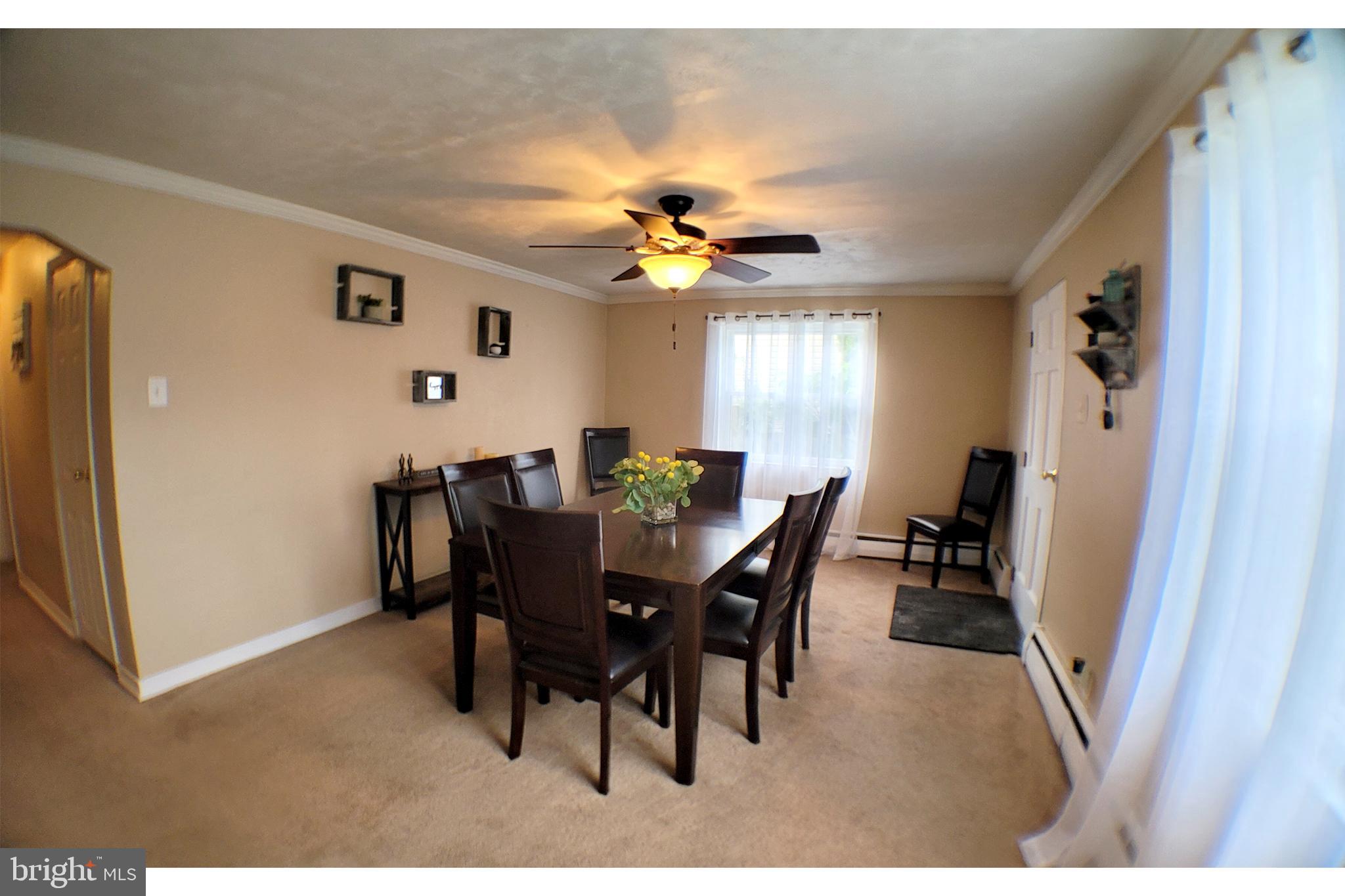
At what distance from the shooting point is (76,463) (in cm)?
262

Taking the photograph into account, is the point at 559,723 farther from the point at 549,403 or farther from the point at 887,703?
the point at 549,403

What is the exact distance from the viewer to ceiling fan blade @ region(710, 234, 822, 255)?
2.31 meters

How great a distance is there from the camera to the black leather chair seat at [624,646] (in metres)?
2.01

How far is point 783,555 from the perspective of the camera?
2240 mm

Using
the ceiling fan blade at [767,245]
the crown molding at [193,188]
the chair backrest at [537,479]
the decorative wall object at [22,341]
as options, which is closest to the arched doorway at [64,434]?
the decorative wall object at [22,341]

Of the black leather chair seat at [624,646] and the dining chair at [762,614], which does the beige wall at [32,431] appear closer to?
the black leather chair seat at [624,646]

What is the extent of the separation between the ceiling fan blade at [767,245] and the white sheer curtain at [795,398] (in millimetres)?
2564

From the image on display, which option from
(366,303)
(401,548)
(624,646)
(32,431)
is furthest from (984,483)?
(32,431)

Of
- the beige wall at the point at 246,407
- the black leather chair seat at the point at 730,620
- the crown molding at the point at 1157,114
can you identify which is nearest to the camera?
the crown molding at the point at 1157,114

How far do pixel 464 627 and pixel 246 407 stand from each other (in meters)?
1.56

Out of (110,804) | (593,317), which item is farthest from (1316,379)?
(593,317)

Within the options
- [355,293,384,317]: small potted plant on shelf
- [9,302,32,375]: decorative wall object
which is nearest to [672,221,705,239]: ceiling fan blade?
[355,293,384,317]: small potted plant on shelf

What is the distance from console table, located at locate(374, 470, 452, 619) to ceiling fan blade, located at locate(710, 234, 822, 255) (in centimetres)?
Result: 215

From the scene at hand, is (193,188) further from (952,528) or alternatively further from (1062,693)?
(952,528)
